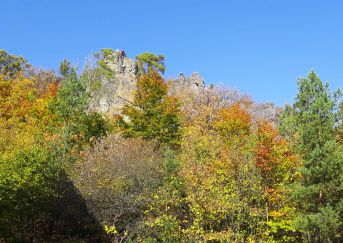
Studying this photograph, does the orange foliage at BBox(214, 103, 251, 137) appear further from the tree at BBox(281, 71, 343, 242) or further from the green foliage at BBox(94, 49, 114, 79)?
the green foliage at BBox(94, 49, 114, 79)

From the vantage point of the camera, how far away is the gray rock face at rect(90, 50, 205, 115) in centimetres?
5697

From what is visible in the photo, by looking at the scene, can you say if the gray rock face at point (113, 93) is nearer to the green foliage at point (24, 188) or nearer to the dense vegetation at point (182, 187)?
the dense vegetation at point (182, 187)

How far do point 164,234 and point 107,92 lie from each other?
135ft

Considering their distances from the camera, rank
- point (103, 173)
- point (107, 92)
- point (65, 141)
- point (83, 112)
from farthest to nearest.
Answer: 1. point (107, 92)
2. point (83, 112)
3. point (65, 141)
4. point (103, 173)

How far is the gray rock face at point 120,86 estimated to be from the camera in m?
57.0

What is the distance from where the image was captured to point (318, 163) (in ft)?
71.2

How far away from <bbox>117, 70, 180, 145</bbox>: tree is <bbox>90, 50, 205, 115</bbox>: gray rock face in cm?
322

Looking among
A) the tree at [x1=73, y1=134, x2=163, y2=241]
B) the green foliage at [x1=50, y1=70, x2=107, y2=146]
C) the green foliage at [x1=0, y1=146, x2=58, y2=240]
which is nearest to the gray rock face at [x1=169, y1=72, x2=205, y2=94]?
the green foliage at [x1=50, y1=70, x2=107, y2=146]

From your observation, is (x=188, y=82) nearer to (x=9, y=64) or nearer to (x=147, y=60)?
(x=147, y=60)

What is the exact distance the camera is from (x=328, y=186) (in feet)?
70.0

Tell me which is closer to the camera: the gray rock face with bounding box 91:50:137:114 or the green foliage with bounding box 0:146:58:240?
the green foliage with bounding box 0:146:58:240

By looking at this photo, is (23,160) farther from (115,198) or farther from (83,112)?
(83,112)

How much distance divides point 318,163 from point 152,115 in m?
17.7

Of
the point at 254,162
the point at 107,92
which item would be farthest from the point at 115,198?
the point at 107,92
